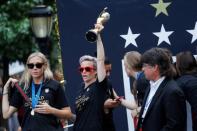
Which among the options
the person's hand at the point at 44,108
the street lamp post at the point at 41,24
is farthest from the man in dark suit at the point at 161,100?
the street lamp post at the point at 41,24

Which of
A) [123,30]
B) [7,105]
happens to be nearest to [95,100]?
[7,105]

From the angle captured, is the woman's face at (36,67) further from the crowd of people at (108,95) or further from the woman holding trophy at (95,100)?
the woman holding trophy at (95,100)

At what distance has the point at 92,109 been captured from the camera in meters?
7.56

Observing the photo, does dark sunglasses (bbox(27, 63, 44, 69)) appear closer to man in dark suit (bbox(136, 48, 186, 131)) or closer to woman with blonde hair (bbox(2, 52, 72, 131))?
woman with blonde hair (bbox(2, 52, 72, 131))

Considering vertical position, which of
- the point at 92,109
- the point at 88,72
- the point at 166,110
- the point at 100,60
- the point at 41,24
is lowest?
the point at 92,109

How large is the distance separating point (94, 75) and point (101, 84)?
11.5 inches

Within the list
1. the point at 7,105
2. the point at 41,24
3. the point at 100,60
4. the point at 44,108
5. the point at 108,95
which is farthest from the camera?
the point at 41,24

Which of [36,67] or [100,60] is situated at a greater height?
[100,60]

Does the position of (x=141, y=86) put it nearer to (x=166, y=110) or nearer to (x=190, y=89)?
(x=190, y=89)

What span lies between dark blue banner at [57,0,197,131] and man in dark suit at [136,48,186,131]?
2.07m

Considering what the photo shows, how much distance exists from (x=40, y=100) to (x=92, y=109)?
0.85 meters

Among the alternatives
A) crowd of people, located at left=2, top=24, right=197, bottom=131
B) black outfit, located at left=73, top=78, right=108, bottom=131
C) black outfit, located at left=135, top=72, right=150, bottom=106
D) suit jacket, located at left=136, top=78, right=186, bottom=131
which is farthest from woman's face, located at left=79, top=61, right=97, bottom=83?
suit jacket, located at left=136, top=78, right=186, bottom=131

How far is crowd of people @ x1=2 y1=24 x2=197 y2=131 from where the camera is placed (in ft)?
22.1

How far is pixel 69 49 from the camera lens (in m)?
9.68
